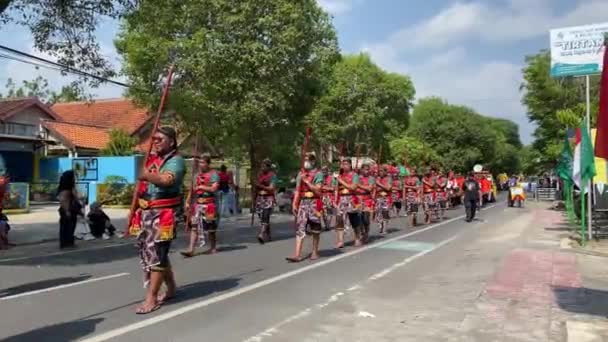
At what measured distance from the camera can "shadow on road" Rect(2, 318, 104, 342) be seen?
5.88 metres

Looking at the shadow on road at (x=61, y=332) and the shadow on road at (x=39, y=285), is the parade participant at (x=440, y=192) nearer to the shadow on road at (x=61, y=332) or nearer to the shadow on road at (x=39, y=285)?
the shadow on road at (x=39, y=285)

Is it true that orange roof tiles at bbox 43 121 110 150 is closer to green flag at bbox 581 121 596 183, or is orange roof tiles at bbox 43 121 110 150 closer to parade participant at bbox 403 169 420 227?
parade participant at bbox 403 169 420 227

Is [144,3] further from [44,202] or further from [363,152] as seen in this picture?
[363,152]

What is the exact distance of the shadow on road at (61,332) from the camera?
231 inches

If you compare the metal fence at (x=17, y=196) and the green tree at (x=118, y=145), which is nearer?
the metal fence at (x=17, y=196)

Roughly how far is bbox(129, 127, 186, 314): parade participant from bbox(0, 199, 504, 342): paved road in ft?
1.31

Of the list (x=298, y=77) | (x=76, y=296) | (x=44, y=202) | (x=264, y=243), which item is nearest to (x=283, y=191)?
(x=298, y=77)

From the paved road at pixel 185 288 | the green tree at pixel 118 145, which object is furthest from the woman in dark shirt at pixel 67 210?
the green tree at pixel 118 145

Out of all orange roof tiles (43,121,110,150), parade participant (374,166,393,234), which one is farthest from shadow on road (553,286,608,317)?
orange roof tiles (43,121,110,150)

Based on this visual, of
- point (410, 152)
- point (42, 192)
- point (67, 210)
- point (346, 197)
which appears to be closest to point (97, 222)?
point (67, 210)

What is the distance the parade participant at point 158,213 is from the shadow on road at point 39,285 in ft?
7.40

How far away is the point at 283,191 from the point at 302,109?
5.50m

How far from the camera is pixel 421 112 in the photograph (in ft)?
221

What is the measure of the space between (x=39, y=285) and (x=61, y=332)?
292cm
